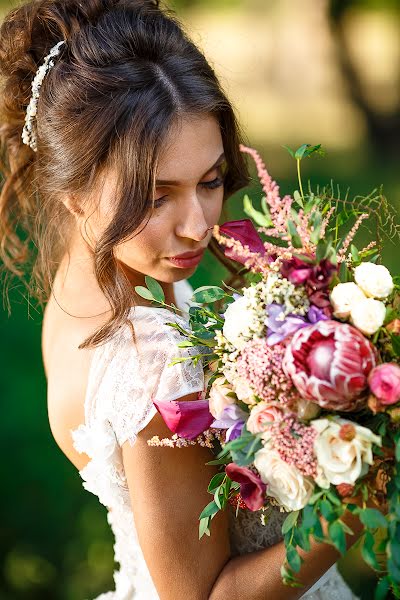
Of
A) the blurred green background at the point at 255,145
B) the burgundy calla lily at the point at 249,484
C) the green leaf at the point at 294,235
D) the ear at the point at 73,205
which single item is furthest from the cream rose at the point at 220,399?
the blurred green background at the point at 255,145

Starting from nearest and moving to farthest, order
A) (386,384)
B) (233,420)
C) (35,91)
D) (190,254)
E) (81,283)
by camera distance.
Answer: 1. (386,384)
2. (233,420)
3. (190,254)
4. (35,91)
5. (81,283)

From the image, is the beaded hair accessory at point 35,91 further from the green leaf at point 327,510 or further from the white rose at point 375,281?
the green leaf at point 327,510

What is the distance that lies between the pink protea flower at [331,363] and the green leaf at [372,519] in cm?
18

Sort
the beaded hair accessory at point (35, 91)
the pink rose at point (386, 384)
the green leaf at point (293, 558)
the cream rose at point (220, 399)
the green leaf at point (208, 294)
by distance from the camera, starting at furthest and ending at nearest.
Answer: the beaded hair accessory at point (35, 91) < the green leaf at point (208, 294) < the cream rose at point (220, 399) < the green leaf at point (293, 558) < the pink rose at point (386, 384)

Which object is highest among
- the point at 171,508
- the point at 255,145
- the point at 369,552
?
the point at 369,552

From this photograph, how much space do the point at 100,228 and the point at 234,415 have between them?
0.67m

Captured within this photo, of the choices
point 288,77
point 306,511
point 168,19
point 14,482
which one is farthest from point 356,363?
point 288,77

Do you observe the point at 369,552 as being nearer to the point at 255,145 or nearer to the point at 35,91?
the point at 35,91

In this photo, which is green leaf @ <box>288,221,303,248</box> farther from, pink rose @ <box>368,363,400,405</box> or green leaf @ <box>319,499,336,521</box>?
green leaf @ <box>319,499,336,521</box>

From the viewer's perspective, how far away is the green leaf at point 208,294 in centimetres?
171

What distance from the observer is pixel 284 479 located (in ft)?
4.81

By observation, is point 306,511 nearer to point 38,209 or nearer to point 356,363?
point 356,363

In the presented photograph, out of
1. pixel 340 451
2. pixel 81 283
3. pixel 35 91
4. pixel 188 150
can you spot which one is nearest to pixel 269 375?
pixel 340 451

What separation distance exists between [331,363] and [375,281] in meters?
0.21
